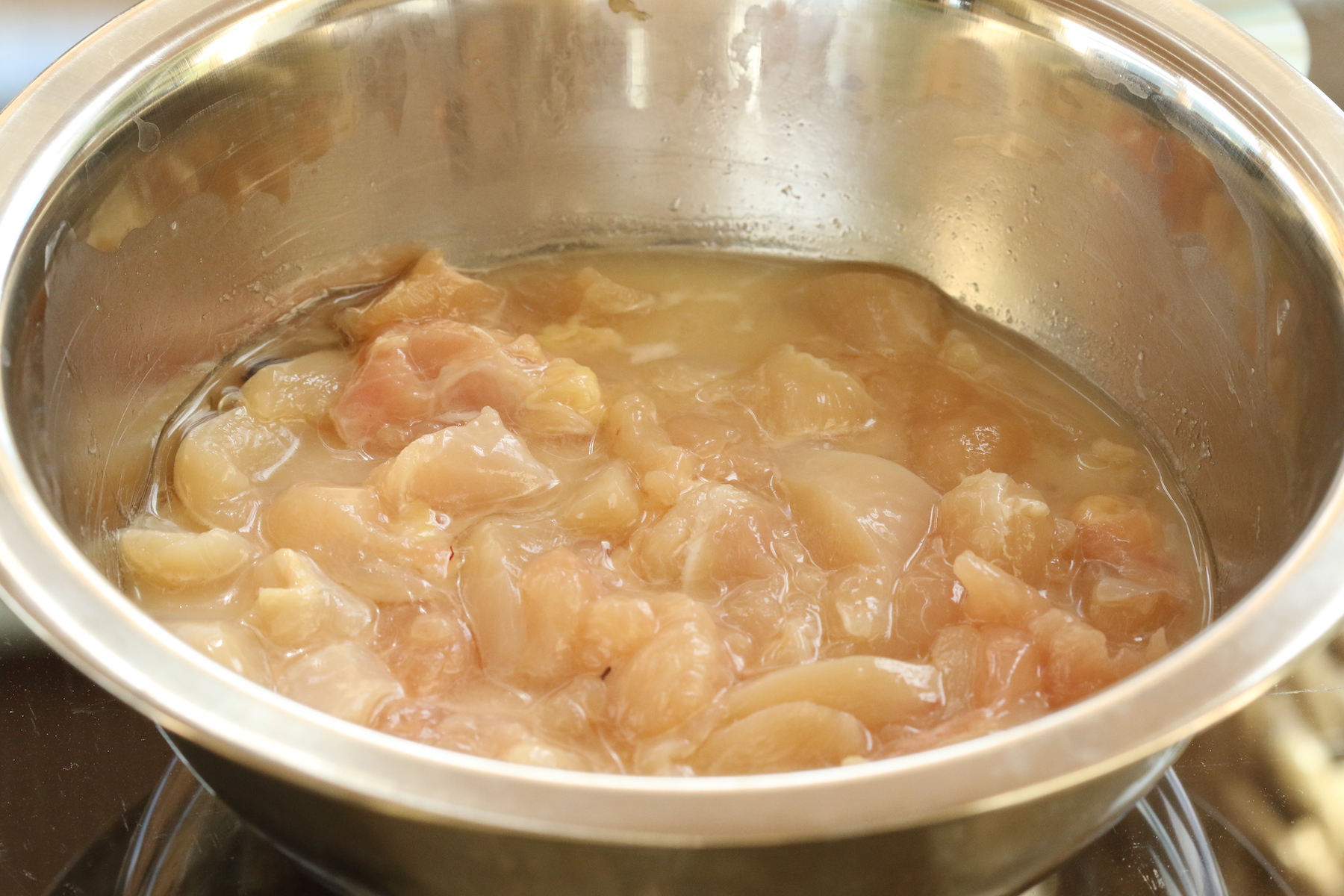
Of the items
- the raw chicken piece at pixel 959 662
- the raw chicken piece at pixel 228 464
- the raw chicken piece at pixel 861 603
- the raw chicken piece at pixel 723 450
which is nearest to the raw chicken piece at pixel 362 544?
the raw chicken piece at pixel 228 464

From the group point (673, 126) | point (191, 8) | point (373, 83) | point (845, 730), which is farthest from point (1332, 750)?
point (191, 8)

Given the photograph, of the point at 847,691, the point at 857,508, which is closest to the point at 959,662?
the point at 847,691

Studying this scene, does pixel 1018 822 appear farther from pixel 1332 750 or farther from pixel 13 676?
pixel 13 676

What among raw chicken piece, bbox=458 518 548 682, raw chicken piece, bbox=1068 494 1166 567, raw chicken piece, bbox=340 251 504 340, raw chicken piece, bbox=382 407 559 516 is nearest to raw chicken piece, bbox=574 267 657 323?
raw chicken piece, bbox=340 251 504 340

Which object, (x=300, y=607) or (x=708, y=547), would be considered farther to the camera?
(x=708, y=547)

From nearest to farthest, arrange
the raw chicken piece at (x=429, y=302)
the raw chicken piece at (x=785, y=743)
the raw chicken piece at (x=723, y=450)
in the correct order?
the raw chicken piece at (x=785, y=743), the raw chicken piece at (x=723, y=450), the raw chicken piece at (x=429, y=302)

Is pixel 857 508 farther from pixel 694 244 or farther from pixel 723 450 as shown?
pixel 694 244

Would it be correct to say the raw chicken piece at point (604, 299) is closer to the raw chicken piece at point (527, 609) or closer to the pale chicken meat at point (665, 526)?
the pale chicken meat at point (665, 526)
